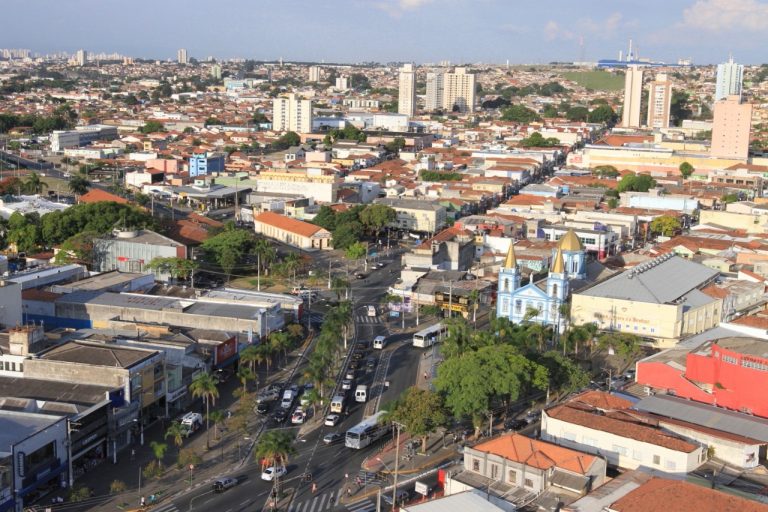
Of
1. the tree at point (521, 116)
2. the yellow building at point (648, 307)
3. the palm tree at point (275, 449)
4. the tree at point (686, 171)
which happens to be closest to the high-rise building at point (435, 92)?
the tree at point (521, 116)

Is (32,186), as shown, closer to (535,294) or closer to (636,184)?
(535,294)

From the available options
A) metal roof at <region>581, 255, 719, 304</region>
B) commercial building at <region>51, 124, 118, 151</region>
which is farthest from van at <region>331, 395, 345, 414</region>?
commercial building at <region>51, 124, 118, 151</region>

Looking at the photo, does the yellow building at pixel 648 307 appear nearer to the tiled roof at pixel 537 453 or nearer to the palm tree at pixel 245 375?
the palm tree at pixel 245 375


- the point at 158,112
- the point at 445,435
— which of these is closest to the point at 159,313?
the point at 445,435

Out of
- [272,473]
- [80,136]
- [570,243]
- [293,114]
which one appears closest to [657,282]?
[570,243]

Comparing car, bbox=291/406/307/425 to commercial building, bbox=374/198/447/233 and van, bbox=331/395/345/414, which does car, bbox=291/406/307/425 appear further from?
commercial building, bbox=374/198/447/233
